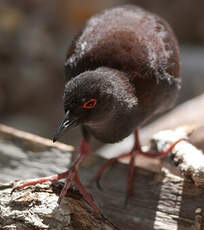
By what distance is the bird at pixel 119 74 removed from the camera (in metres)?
3.03

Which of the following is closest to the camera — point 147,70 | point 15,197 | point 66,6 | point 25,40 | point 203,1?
point 15,197

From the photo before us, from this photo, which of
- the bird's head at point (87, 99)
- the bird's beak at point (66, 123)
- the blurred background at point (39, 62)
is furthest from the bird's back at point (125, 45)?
the blurred background at point (39, 62)

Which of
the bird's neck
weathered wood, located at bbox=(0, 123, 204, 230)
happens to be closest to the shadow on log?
weathered wood, located at bbox=(0, 123, 204, 230)

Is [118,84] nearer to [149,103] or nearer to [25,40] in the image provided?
[149,103]

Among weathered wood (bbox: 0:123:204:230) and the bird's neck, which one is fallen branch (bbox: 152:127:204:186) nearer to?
weathered wood (bbox: 0:123:204:230)

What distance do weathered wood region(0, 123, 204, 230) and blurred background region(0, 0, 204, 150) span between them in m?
4.47

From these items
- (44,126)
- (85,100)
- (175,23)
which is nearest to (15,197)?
(85,100)

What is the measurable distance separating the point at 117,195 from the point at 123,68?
1.23m

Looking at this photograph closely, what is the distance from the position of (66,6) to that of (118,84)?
734 centimetres

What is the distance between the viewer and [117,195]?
3475 millimetres

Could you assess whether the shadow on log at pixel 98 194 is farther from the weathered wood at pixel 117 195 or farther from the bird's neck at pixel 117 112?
the bird's neck at pixel 117 112

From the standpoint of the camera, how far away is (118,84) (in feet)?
10.5

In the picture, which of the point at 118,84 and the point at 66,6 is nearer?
the point at 118,84

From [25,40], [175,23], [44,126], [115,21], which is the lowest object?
[44,126]
